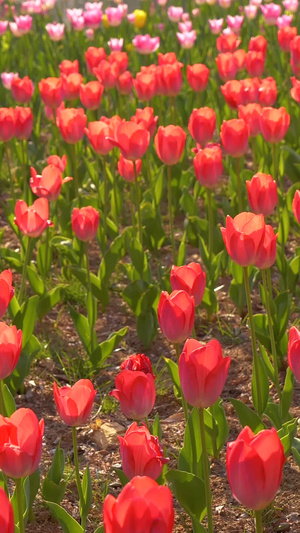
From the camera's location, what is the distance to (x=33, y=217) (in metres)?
2.95

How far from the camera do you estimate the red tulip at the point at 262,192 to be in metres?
2.85

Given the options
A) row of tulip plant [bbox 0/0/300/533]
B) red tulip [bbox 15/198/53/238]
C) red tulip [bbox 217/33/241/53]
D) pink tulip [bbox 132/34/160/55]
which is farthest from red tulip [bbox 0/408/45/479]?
pink tulip [bbox 132/34/160/55]

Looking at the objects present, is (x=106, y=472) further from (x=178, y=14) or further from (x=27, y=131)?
(x=178, y=14)

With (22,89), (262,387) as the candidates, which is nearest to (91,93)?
(22,89)

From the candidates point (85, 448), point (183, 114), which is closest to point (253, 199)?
point (85, 448)

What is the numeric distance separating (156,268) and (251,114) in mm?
800

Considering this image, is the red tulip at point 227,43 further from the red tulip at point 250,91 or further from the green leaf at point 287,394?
the green leaf at point 287,394

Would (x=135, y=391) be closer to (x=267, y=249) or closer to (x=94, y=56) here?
(x=267, y=249)

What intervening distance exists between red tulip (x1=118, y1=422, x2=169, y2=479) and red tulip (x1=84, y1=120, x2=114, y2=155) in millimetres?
2104

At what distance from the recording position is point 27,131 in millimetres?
4043

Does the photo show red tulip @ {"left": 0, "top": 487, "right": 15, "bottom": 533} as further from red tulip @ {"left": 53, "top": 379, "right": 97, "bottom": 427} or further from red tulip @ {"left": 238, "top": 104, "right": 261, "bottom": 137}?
red tulip @ {"left": 238, "top": 104, "right": 261, "bottom": 137}

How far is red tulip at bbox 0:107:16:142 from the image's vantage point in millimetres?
3904

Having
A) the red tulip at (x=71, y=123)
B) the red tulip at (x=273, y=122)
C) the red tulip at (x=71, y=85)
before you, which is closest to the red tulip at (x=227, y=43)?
the red tulip at (x=71, y=85)

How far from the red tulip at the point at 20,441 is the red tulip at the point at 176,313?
493mm
